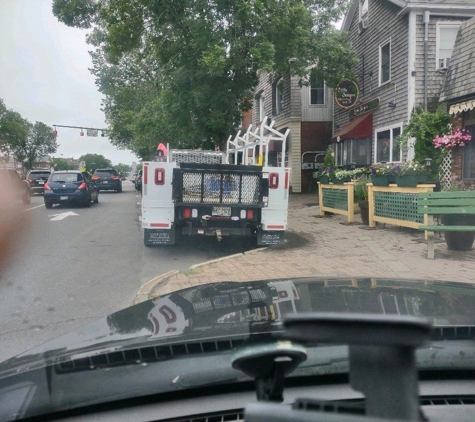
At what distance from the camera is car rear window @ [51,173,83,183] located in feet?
70.7

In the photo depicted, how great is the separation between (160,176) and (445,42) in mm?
12010

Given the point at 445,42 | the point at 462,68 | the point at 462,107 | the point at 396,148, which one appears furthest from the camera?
the point at 396,148

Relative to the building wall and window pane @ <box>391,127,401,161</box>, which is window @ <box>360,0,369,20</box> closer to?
the building wall

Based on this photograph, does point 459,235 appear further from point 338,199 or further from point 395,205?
point 338,199

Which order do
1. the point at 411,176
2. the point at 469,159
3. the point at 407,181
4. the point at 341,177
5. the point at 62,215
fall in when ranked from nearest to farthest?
the point at 411,176
the point at 407,181
the point at 341,177
the point at 469,159
the point at 62,215

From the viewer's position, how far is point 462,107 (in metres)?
14.3

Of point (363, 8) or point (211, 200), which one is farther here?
point (363, 8)

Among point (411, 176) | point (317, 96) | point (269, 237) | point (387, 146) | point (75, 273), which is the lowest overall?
point (75, 273)

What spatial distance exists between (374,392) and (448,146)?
14.7 meters

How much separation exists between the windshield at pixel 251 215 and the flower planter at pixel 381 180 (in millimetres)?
117

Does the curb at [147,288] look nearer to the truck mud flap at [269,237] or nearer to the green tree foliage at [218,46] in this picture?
the truck mud flap at [269,237]

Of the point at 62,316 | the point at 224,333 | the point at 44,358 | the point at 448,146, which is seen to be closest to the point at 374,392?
the point at 224,333

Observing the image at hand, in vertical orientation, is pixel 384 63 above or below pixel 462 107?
above

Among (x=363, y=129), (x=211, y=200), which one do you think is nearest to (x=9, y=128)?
(x=363, y=129)
